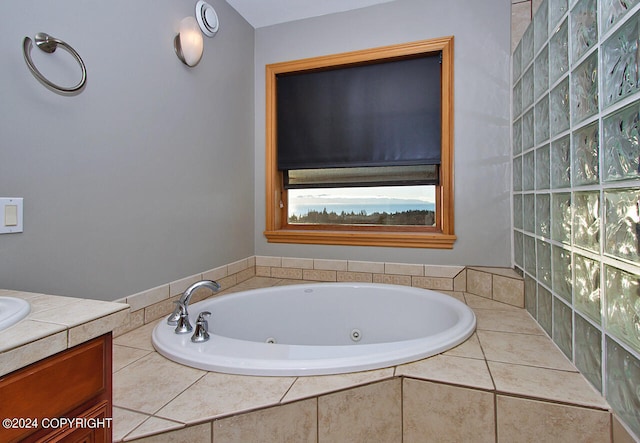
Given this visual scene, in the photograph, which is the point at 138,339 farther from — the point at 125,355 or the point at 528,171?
the point at 528,171

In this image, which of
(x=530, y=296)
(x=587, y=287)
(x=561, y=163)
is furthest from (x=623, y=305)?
(x=530, y=296)

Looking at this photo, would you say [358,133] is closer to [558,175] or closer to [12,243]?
[558,175]

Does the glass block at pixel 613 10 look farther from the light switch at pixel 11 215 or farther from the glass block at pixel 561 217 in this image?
the light switch at pixel 11 215

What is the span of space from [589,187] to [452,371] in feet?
2.38

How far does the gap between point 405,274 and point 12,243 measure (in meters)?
1.93

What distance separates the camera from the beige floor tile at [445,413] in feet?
3.18

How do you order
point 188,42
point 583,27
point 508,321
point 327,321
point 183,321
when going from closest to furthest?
point 583,27
point 183,321
point 508,321
point 188,42
point 327,321

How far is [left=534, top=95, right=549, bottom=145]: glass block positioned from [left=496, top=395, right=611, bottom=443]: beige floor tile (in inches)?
40.5

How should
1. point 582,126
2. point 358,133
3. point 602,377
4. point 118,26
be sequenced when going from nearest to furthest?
point 602,377 < point 582,126 < point 118,26 < point 358,133

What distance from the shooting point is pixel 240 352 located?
1.12m

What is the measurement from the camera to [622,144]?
83cm

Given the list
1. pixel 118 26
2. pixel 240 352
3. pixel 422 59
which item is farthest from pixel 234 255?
pixel 422 59

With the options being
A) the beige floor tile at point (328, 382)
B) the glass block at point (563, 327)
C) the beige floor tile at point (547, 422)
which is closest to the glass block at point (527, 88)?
the glass block at point (563, 327)

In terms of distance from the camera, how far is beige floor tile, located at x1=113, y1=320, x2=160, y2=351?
1.30m
